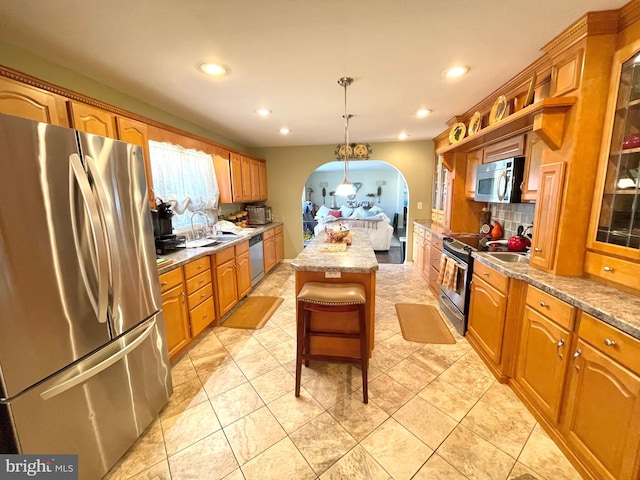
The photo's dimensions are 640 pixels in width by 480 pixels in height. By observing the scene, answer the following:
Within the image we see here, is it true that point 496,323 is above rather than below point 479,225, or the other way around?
below

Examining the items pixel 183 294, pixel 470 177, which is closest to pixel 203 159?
pixel 183 294

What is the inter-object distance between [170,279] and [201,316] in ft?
2.07

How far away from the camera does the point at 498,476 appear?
1.30m

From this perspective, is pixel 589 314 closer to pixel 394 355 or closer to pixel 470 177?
pixel 394 355

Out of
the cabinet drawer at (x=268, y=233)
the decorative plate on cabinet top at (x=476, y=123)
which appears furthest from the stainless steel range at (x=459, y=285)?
the cabinet drawer at (x=268, y=233)

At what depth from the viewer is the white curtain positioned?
270 cm

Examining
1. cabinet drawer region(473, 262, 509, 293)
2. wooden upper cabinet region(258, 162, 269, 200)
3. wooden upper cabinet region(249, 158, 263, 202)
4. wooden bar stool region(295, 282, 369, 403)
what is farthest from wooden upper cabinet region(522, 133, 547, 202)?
wooden upper cabinet region(258, 162, 269, 200)

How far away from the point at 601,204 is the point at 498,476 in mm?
1626

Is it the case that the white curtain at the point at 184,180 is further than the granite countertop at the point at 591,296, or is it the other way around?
the white curtain at the point at 184,180

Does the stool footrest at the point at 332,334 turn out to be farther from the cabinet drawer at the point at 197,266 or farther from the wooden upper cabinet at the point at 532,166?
the wooden upper cabinet at the point at 532,166

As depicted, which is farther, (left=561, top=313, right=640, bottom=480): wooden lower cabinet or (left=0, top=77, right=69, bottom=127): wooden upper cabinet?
(left=0, top=77, right=69, bottom=127): wooden upper cabinet

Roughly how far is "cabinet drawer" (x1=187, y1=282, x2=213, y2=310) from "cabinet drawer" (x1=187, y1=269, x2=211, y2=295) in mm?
38

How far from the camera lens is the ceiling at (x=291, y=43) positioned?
1318mm

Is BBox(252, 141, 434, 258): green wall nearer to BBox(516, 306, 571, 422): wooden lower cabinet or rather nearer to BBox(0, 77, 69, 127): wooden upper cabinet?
BBox(516, 306, 571, 422): wooden lower cabinet
